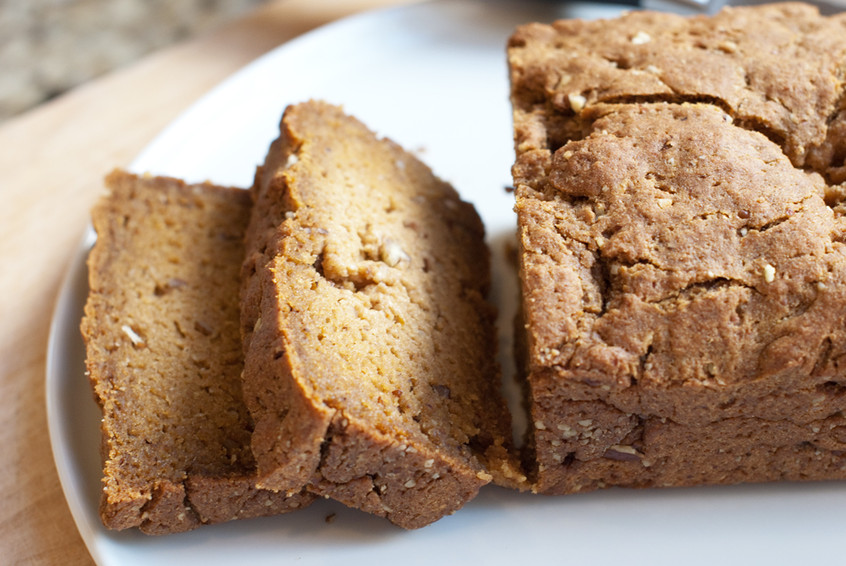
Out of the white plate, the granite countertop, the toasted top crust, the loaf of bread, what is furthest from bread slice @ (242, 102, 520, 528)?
the granite countertop

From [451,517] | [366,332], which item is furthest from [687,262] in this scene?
[451,517]

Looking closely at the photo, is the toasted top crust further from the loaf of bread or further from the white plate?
the white plate

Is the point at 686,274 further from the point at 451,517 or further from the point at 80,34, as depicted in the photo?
the point at 80,34

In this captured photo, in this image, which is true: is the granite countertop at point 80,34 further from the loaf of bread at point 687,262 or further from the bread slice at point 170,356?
the loaf of bread at point 687,262

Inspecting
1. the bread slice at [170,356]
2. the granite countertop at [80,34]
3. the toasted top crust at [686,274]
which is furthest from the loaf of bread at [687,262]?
the granite countertop at [80,34]

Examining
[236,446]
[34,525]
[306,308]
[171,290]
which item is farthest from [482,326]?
[34,525]

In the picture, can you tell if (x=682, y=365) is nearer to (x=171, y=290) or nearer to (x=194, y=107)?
(x=171, y=290)
